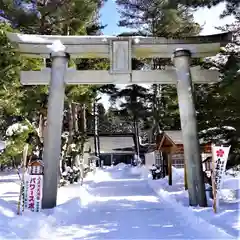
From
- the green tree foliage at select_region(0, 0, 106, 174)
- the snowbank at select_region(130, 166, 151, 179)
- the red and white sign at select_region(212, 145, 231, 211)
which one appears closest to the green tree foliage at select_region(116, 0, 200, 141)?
the snowbank at select_region(130, 166, 151, 179)

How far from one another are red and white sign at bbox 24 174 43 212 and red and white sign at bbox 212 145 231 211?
4.60m

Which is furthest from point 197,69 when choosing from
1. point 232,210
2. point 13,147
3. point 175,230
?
point 13,147

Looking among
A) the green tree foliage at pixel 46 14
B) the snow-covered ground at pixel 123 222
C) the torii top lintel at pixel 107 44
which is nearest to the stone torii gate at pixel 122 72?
the torii top lintel at pixel 107 44

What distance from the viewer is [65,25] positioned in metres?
15.4

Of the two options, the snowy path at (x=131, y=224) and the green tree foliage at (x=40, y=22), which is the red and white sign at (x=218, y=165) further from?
the green tree foliage at (x=40, y=22)

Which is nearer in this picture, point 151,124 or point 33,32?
point 33,32

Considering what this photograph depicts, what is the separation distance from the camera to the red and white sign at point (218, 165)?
357 inches

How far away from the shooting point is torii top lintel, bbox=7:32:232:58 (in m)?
11.0

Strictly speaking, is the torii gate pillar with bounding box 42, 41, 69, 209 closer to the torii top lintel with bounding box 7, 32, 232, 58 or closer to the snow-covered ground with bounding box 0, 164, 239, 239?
the torii top lintel with bounding box 7, 32, 232, 58

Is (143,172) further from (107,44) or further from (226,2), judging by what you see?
(226,2)

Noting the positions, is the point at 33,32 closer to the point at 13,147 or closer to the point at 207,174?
the point at 13,147

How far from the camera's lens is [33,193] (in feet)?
30.7

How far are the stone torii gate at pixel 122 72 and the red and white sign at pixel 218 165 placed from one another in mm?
1262

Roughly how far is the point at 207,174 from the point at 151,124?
22966mm
